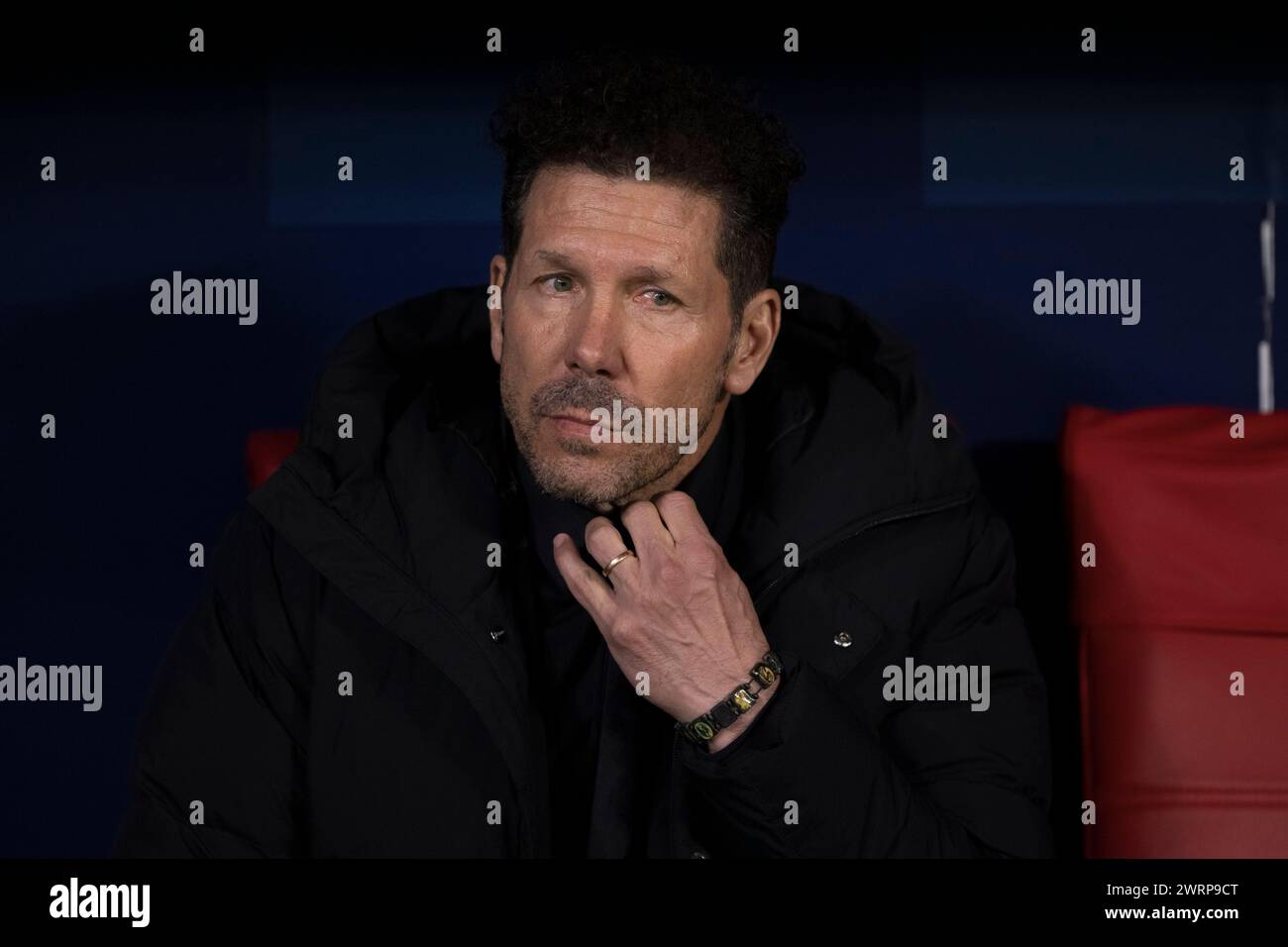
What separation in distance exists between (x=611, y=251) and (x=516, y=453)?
0.24 meters

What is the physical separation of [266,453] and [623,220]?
50 cm

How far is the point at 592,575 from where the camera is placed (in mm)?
1296

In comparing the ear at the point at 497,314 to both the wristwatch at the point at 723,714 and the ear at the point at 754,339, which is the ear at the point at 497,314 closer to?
the ear at the point at 754,339

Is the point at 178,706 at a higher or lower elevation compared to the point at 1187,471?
lower

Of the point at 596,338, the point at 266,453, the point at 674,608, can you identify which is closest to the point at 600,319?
the point at 596,338

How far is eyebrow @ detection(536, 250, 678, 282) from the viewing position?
4.39 ft

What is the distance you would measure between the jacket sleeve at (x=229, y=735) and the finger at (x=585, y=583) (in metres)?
0.29

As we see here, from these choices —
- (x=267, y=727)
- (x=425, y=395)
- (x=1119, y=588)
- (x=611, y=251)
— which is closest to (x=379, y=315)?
(x=425, y=395)

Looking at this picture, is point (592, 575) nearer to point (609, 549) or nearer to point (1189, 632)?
point (609, 549)

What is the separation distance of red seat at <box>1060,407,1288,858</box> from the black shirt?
384mm

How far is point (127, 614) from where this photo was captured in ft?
6.08

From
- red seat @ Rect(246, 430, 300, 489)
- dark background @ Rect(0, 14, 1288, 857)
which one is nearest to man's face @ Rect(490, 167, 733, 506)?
red seat @ Rect(246, 430, 300, 489)

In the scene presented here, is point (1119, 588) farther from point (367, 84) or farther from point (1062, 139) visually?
point (367, 84)

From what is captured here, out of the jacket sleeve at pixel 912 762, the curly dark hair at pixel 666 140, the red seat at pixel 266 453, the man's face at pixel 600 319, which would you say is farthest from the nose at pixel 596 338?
the red seat at pixel 266 453
